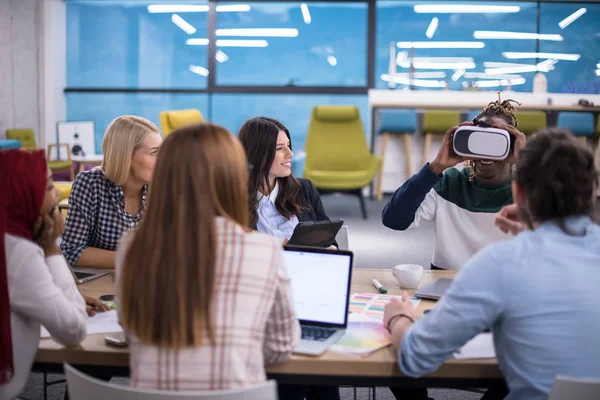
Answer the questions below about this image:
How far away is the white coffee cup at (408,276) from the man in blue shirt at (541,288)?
1.95 ft

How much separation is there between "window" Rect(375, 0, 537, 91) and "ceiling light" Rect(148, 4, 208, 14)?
2182 mm

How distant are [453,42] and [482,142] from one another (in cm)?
676

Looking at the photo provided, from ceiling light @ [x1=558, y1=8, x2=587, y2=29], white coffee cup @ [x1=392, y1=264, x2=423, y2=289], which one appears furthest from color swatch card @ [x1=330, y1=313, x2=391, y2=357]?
ceiling light @ [x1=558, y1=8, x2=587, y2=29]

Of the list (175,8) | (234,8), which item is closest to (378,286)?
(234,8)

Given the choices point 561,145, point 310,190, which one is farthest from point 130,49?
point 561,145

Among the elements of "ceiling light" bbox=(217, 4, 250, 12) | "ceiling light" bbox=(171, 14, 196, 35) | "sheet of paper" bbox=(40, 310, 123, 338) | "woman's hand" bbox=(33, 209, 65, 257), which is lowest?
"sheet of paper" bbox=(40, 310, 123, 338)

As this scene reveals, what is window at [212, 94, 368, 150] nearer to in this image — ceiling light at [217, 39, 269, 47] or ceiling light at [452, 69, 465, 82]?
ceiling light at [217, 39, 269, 47]

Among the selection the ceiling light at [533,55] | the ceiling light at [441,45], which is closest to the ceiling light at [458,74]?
the ceiling light at [441,45]

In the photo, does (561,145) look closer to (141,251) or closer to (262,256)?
(262,256)

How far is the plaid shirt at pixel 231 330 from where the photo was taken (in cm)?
117

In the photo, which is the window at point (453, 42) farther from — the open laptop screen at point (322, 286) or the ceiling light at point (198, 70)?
the open laptop screen at point (322, 286)

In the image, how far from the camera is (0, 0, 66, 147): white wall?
26.9 ft

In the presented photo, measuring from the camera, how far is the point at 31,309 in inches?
53.6

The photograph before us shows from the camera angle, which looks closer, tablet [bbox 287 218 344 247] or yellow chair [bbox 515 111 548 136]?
tablet [bbox 287 218 344 247]
